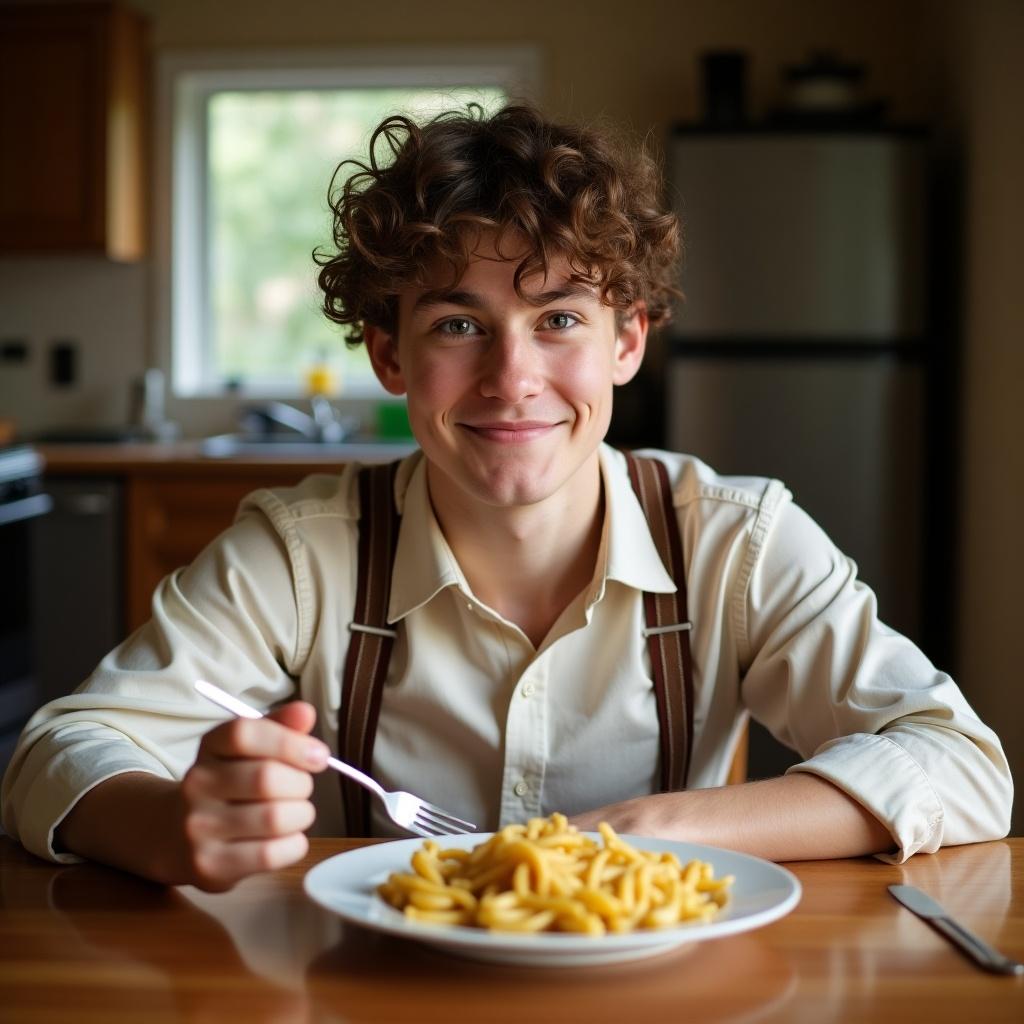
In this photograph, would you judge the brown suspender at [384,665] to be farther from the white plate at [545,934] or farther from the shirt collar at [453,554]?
the white plate at [545,934]

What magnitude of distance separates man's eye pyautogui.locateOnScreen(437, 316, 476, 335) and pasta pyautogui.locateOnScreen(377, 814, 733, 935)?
588mm

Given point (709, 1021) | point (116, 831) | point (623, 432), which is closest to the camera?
point (709, 1021)

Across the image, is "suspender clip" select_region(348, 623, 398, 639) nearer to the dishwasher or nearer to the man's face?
the man's face

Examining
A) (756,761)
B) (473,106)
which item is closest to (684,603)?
(473,106)

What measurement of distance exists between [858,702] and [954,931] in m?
0.40

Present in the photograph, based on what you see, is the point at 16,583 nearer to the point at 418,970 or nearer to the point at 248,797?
the point at 248,797

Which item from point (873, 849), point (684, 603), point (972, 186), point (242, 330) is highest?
point (972, 186)

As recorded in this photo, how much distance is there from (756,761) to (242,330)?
225 cm

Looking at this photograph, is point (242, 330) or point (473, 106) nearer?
point (473, 106)

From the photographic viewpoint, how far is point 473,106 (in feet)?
5.06

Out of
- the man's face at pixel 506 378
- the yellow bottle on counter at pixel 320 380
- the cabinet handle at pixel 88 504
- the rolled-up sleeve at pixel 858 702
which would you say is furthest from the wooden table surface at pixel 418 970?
the yellow bottle on counter at pixel 320 380

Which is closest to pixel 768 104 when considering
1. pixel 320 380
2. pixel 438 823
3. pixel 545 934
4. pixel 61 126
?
pixel 320 380

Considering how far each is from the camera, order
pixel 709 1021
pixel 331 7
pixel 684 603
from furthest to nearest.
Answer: pixel 331 7 < pixel 684 603 < pixel 709 1021

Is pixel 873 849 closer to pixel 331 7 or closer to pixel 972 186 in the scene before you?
pixel 972 186
